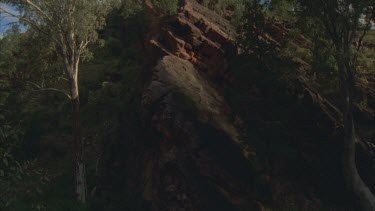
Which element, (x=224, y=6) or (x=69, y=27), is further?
(x=224, y=6)

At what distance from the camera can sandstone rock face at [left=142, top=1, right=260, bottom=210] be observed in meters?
19.0

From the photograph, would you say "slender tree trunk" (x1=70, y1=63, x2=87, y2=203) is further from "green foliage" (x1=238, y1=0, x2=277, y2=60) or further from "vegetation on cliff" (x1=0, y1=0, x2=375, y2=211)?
"green foliage" (x1=238, y1=0, x2=277, y2=60)

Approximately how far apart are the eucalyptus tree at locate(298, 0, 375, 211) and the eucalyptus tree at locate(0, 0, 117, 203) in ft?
30.2

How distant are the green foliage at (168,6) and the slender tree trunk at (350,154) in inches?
364

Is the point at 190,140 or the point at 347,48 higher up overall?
the point at 347,48

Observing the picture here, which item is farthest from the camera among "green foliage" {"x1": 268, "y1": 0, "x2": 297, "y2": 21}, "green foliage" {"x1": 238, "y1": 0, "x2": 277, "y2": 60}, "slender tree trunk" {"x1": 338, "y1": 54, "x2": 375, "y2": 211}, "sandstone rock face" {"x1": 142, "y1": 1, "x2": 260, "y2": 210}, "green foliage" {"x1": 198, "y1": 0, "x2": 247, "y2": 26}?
"green foliage" {"x1": 198, "y1": 0, "x2": 247, "y2": 26}

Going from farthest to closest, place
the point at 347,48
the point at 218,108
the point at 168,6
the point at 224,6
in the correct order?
the point at 224,6 < the point at 168,6 < the point at 218,108 < the point at 347,48

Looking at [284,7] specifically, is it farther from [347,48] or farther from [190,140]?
[190,140]

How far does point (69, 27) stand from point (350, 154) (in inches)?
486

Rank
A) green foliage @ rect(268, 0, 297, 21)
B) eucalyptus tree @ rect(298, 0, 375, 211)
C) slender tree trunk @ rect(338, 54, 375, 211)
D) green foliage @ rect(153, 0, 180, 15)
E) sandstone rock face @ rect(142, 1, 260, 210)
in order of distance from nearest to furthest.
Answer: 1. sandstone rock face @ rect(142, 1, 260, 210)
2. slender tree trunk @ rect(338, 54, 375, 211)
3. eucalyptus tree @ rect(298, 0, 375, 211)
4. green foliage @ rect(268, 0, 297, 21)
5. green foliage @ rect(153, 0, 180, 15)

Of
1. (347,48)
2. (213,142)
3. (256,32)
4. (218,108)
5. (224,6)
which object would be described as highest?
(347,48)

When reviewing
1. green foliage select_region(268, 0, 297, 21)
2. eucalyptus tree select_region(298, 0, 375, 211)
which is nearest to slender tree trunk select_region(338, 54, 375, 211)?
eucalyptus tree select_region(298, 0, 375, 211)

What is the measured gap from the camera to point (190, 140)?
1983 centimetres

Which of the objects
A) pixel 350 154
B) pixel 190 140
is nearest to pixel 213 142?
pixel 190 140
